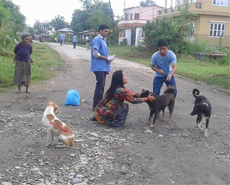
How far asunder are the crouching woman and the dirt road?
18cm

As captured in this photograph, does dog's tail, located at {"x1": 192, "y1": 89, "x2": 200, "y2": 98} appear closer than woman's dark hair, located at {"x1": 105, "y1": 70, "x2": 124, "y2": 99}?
No

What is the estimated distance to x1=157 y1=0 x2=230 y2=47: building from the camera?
3256 cm

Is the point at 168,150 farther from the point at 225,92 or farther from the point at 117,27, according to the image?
the point at 117,27

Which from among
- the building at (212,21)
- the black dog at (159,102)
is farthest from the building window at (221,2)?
the black dog at (159,102)

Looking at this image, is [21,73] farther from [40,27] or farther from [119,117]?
[40,27]

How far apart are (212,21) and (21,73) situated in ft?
95.8

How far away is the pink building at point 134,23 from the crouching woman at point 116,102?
28.1m

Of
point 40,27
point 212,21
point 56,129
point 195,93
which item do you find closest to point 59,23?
point 40,27

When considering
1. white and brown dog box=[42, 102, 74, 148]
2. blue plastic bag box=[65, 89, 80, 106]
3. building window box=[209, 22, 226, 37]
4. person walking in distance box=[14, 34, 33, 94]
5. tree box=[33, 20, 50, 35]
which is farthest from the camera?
tree box=[33, 20, 50, 35]

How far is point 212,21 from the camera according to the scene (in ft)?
110

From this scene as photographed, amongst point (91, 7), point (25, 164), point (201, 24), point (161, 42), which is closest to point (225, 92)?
point (161, 42)

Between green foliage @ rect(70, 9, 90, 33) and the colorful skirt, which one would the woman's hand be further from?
green foliage @ rect(70, 9, 90, 33)

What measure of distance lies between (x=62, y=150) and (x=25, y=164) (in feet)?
2.17

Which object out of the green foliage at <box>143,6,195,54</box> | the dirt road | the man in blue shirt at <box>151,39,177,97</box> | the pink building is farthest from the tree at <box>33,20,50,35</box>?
the man in blue shirt at <box>151,39,177,97</box>
